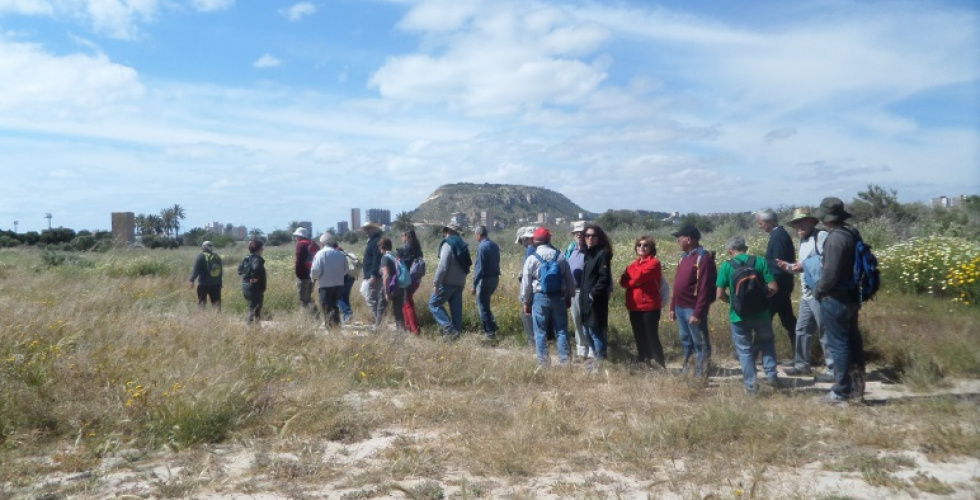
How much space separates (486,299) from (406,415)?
4.11 m

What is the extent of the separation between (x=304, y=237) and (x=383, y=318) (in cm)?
205

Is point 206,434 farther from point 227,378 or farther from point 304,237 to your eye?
point 304,237

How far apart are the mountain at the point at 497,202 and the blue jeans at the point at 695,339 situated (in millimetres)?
60392

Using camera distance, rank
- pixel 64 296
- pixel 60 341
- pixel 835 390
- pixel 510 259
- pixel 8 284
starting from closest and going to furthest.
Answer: pixel 835 390, pixel 60 341, pixel 64 296, pixel 8 284, pixel 510 259

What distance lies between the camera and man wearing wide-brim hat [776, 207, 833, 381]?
752 centimetres

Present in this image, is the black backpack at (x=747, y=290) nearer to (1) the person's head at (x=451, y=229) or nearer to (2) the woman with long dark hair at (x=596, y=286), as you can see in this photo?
(2) the woman with long dark hair at (x=596, y=286)

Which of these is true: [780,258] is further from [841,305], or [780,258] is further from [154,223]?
[154,223]

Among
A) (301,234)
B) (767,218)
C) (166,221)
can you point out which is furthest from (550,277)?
(166,221)

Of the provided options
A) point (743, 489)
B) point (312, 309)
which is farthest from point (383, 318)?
point (743, 489)

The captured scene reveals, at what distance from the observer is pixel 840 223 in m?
6.59

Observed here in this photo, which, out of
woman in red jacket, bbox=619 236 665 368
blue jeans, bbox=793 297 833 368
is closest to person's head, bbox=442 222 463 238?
woman in red jacket, bbox=619 236 665 368

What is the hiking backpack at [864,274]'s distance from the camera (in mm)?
6371

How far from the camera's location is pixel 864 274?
6375 mm

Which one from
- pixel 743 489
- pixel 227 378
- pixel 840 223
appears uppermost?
pixel 840 223
